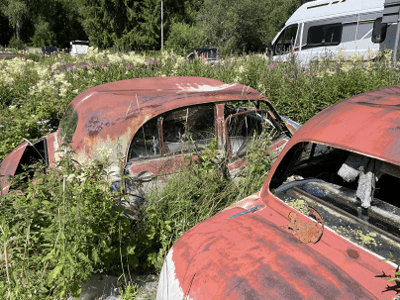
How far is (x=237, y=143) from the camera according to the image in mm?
3896

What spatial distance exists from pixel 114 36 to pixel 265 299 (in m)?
41.1

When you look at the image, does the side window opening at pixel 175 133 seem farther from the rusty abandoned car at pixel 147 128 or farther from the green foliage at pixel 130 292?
the green foliage at pixel 130 292

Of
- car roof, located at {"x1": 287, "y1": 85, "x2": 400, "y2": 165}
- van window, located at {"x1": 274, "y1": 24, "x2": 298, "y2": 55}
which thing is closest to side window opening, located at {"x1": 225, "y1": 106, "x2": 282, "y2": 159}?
car roof, located at {"x1": 287, "y1": 85, "x2": 400, "y2": 165}

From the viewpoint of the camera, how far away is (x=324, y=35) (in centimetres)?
1304

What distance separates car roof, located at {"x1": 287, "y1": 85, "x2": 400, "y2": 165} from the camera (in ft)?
5.50

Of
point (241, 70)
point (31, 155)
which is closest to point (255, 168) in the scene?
point (31, 155)

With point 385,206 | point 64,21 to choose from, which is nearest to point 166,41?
point 64,21

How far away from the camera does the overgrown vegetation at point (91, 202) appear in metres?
2.12

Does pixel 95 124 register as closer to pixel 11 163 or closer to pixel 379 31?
pixel 11 163

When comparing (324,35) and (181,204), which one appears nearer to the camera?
(181,204)

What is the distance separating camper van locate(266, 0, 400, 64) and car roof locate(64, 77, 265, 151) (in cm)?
747

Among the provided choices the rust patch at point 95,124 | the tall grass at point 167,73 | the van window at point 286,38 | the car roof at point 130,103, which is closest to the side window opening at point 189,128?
the car roof at point 130,103

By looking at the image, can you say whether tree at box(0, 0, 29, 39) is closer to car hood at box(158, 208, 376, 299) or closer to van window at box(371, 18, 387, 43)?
van window at box(371, 18, 387, 43)

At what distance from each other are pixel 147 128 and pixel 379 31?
455 inches
